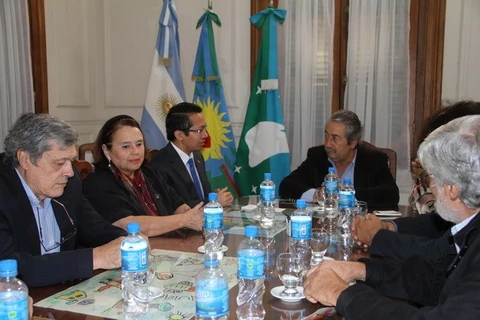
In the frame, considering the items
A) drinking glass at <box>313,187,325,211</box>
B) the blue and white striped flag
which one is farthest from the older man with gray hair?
the blue and white striped flag

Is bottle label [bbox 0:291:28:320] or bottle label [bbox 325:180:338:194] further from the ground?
bottle label [bbox 0:291:28:320]

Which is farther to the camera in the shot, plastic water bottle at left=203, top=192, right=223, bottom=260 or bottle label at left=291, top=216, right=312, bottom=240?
plastic water bottle at left=203, top=192, right=223, bottom=260

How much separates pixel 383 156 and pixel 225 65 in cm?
205

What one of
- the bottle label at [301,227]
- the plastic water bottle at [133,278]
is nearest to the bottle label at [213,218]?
the bottle label at [301,227]

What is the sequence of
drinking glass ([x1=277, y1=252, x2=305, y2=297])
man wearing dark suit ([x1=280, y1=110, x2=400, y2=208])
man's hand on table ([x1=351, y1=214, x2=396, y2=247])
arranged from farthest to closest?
man wearing dark suit ([x1=280, y1=110, x2=400, y2=208]), man's hand on table ([x1=351, y1=214, x2=396, y2=247]), drinking glass ([x1=277, y1=252, x2=305, y2=297])

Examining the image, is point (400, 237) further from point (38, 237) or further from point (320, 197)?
point (38, 237)

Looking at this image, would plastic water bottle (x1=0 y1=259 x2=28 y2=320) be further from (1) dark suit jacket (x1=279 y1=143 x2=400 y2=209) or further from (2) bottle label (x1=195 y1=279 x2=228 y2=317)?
(1) dark suit jacket (x1=279 y1=143 x2=400 y2=209)

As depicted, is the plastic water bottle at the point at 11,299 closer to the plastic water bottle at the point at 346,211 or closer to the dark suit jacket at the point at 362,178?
the plastic water bottle at the point at 346,211

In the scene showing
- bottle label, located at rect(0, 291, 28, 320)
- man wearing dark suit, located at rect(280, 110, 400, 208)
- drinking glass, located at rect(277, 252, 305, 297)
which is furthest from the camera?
man wearing dark suit, located at rect(280, 110, 400, 208)

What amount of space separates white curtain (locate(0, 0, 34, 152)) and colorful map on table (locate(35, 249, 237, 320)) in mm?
3147

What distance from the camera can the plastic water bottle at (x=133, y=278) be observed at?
140 cm

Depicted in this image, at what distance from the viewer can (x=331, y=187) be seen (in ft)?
9.61

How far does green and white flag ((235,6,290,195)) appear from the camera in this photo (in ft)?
14.9

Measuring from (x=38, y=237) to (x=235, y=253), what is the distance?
2.54ft
